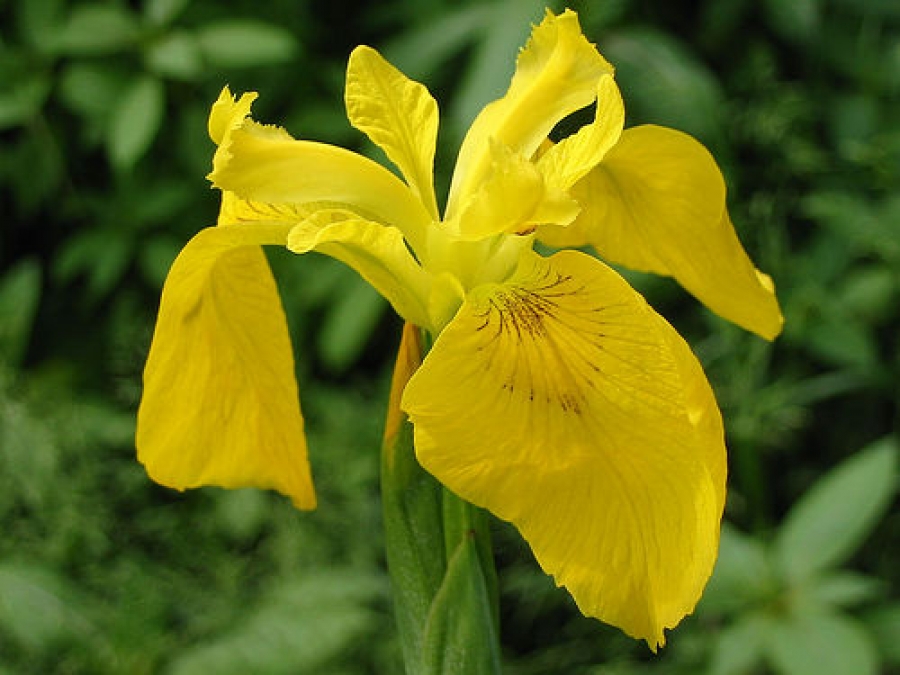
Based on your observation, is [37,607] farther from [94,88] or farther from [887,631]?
[887,631]

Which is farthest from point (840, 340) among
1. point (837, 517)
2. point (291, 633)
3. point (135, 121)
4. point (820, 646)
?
point (135, 121)

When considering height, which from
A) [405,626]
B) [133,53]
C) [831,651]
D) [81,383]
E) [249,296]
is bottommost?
[81,383]

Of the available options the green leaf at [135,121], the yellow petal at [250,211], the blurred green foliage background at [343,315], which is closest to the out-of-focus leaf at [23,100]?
the blurred green foliage background at [343,315]

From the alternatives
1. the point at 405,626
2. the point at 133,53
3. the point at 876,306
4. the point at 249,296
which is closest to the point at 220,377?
the point at 249,296

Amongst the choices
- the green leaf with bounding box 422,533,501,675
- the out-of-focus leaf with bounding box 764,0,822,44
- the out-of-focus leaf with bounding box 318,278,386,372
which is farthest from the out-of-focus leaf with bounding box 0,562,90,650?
the out-of-focus leaf with bounding box 764,0,822,44

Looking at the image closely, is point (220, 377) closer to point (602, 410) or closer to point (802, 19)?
point (602, 410)

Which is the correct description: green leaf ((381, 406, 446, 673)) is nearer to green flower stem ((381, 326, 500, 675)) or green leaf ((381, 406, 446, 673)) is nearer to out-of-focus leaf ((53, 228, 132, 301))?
green flower stem ((381, 326, 500, 675))

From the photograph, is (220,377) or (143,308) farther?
(143,308)
